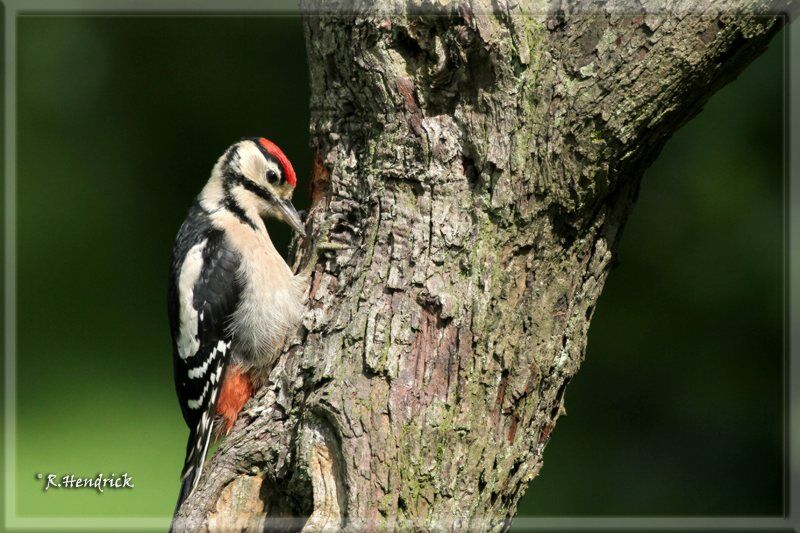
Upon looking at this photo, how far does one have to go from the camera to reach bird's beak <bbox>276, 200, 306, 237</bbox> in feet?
8.86

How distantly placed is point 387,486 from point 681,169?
2.40m

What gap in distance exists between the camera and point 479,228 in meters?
1.97

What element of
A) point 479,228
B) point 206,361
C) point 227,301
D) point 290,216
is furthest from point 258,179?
point 479,228

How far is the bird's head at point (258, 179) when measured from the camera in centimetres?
289

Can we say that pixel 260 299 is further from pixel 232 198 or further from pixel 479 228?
pixel 479 228

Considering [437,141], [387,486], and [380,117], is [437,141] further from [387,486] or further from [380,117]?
[387,486]

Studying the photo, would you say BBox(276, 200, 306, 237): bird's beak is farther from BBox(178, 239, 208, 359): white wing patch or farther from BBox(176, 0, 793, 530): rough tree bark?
BBox(176, 0, 793, 530): rough tree bark

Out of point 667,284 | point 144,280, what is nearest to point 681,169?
point 667,284

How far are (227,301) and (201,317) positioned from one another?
0.10m

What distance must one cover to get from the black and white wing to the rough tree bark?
0.74 metres

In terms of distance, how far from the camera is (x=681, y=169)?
376 cm
